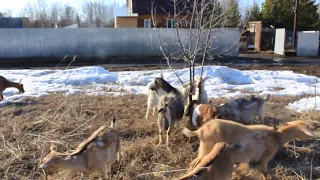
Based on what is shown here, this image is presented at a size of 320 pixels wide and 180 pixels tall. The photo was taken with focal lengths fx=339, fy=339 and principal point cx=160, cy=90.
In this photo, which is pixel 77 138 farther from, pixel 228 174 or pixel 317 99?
pixel 317 99

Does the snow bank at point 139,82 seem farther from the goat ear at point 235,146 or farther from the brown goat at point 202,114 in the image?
the goat ear at point 235,146

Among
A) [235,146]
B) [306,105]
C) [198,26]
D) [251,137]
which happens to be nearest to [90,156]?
[235,146]

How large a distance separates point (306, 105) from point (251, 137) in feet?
Answer: 14.4

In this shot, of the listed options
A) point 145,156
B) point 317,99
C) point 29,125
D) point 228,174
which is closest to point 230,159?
point 228,174

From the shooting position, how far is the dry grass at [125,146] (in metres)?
5.04

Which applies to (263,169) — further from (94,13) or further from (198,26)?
(94,13)

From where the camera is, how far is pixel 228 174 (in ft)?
Result: 13.4

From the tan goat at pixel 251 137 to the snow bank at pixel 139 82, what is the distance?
5045mm

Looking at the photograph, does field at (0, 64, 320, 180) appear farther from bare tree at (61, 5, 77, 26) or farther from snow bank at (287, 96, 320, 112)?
bare tree at (61, 5, 77, 26)

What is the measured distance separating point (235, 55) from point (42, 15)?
4485 centimetres

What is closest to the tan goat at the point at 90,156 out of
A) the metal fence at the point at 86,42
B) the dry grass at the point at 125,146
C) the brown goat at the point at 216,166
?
the dry grass at the point at 125,146

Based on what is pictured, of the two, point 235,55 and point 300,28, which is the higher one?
point 300,28

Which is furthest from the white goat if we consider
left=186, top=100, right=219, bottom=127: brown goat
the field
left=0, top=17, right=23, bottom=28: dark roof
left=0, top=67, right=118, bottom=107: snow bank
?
left=0, top=17, right=23, bottom=28: dark roof

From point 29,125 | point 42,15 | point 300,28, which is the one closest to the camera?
point 29,125
